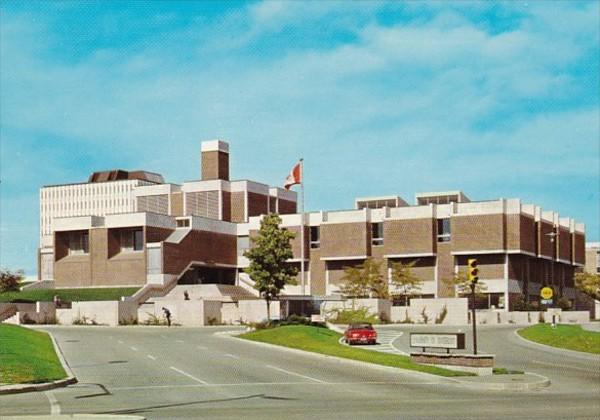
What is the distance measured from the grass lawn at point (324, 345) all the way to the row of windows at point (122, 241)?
155ft

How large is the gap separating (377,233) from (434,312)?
30642 millimetres

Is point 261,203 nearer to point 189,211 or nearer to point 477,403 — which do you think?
point 189,211

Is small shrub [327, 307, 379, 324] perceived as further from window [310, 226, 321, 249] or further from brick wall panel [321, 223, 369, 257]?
window [310, 226, 321, 249]

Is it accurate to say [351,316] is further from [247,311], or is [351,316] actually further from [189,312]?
[189,312]

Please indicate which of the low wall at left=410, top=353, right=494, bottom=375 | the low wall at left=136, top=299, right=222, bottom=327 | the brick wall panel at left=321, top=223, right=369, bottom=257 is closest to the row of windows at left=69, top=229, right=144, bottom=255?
the brick wall panel at left=321, top=223, right=369, bottom=257

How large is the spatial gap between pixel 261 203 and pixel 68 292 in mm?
31448

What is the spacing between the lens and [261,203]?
118562 millimetres

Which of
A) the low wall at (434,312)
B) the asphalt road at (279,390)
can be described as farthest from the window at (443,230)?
the asphalt road at (279,390)

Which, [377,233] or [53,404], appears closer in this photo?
[53,404]

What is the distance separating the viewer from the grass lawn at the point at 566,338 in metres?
47.2

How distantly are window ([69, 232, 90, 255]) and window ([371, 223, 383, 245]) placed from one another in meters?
32.7

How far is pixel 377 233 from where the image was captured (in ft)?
349

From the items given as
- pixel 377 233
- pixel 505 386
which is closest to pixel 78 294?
pixel 377 233

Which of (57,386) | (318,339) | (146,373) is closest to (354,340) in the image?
(318,339)
